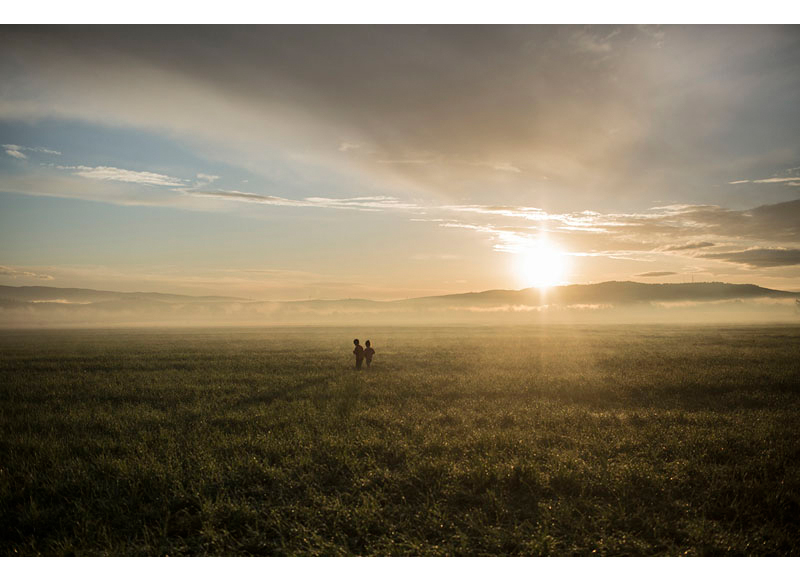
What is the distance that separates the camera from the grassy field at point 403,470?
615 centimetres

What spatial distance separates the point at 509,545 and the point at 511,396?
370 inches

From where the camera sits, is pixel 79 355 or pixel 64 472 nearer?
pixel 64 472

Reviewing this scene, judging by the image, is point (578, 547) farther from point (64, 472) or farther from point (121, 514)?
point (64, 472)

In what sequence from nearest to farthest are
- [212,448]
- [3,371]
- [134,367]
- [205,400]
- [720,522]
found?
[720,522]
[212,448]
[205,400]
[3,371]
[134,367]

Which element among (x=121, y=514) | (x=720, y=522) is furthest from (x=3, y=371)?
(x=720, y=522)

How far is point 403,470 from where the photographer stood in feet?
27.2

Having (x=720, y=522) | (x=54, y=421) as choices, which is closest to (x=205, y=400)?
(x=54, y=421)

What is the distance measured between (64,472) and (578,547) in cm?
957

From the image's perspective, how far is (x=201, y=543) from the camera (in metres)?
6.14

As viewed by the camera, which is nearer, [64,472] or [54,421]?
[64,472]

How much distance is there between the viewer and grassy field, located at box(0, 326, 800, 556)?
6.15m

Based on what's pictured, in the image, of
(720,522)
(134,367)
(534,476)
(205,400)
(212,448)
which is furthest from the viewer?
(134,367)

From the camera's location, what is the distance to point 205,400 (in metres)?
14.4

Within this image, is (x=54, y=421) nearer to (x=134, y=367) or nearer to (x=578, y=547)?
(x=134, y=367)
